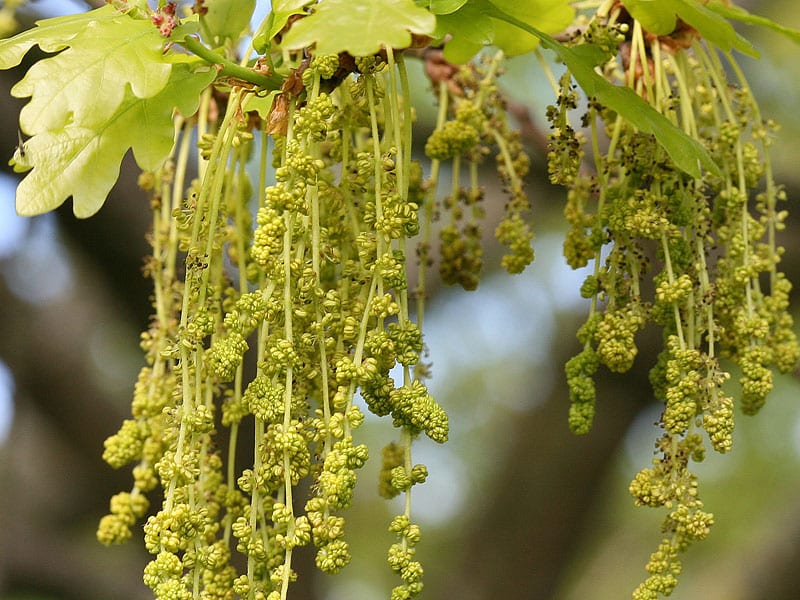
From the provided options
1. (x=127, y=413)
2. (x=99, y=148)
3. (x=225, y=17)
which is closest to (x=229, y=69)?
(x=225, y=17)

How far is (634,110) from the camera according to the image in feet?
3.14

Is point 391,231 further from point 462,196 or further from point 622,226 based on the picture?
point 462,196

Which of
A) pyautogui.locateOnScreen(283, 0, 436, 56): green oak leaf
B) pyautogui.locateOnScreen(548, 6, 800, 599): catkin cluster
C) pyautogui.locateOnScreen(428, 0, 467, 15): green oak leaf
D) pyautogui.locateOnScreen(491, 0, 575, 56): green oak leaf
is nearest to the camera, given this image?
pyautogui.locateOnScreen(283, 0, 436, 56): green oak leaf

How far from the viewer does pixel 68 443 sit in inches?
94.7

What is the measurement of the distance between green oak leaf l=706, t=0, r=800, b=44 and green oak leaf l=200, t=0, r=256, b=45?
1.86ft

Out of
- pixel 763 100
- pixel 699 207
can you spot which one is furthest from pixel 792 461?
pixel 699 207

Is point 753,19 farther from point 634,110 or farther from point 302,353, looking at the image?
point 302,353

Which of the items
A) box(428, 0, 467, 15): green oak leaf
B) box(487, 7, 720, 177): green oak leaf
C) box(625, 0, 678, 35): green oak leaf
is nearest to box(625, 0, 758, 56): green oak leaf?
box(625, 0, 678, 35): green oak leaf

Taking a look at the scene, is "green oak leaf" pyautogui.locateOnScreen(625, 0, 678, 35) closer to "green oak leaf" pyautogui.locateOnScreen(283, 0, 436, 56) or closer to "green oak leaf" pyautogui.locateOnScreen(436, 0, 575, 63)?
"green oak leaf" pyautogui.locateOnScreen(436, 0, 575, 63)

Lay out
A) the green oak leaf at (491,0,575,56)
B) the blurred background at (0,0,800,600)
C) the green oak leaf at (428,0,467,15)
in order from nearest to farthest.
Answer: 1. the green oak leaf at (428,0,467,15)
2. the green oak leaf at (491,0,575,56)
3. the blurred background at (0,0,800,600)

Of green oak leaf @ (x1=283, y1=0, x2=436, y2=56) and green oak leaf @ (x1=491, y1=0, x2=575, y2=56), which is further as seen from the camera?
green oak leaf @ (x1=491, y1=0, x2=575, y2=56)

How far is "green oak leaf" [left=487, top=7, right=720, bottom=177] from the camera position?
95 centimetres

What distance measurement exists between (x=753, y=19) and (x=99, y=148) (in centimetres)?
75

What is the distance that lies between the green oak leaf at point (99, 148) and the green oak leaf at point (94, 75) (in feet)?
0.07
